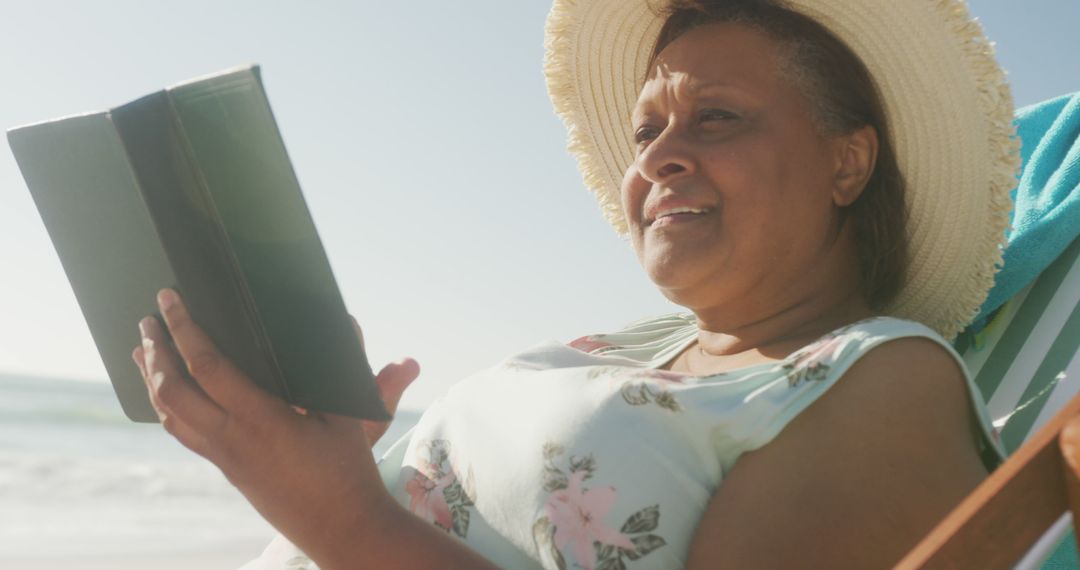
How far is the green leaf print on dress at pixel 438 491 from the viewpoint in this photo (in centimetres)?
175

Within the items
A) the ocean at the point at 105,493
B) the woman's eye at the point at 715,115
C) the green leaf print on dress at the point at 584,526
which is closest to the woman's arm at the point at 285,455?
the green leaf print on dress at the point at 584,526

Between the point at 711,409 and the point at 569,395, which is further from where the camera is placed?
the point at 569,395

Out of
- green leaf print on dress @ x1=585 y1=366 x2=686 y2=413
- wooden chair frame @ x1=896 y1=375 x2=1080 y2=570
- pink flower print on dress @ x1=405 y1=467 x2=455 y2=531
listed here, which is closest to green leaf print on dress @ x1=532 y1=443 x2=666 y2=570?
green leaf print on dress @ x1=585 y1=366 x2=686 y2=413

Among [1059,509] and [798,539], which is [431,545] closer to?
[798,539]

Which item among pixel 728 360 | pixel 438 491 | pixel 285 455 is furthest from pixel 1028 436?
pixel 285 455

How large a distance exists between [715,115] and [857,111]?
36cm

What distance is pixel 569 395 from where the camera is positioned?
1.77 m

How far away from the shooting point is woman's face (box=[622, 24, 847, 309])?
79.7 inches

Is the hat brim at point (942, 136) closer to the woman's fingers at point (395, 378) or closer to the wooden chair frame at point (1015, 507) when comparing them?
the wooden chair frame at point (1015, 507)

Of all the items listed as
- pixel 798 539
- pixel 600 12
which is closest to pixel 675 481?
pixel 798 539

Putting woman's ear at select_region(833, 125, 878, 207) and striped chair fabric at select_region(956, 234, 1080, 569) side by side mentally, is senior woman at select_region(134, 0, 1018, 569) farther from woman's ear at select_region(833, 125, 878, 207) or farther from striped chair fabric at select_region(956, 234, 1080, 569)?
striped chair fabric at select_region(956, 234, 1080, 569)

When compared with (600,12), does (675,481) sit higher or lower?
lower

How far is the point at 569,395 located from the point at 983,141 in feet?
3.67

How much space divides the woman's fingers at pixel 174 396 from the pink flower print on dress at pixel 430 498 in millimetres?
517
